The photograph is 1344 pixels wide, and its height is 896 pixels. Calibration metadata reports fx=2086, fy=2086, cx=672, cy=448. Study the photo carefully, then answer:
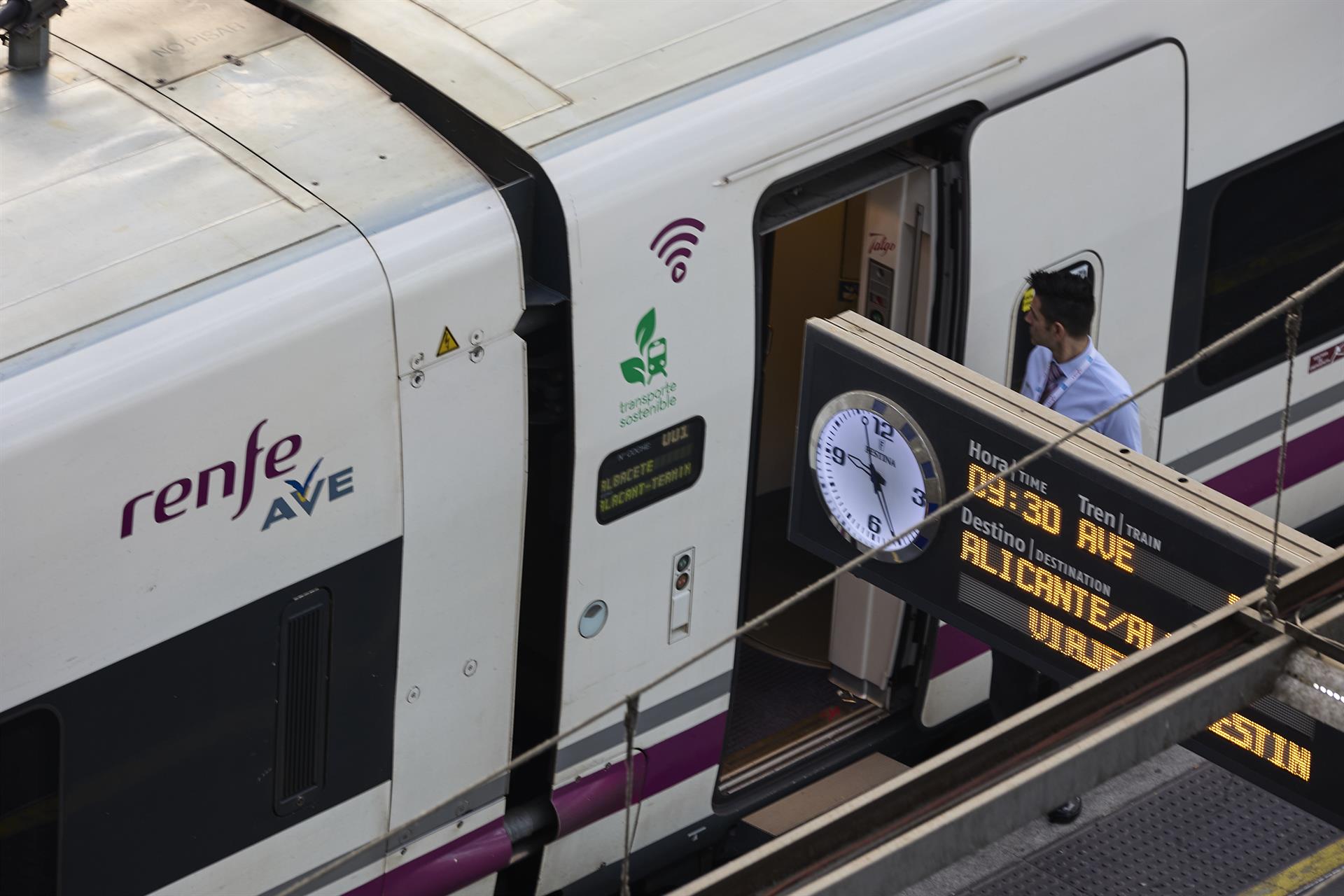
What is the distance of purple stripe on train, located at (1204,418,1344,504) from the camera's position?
811 centimetres

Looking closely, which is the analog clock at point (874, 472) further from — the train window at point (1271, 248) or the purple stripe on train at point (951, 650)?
the train window at point (1271, 248)

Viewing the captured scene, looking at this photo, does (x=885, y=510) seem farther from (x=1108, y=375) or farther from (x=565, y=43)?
(x=565, y=43)

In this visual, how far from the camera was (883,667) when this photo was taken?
746 centimetres

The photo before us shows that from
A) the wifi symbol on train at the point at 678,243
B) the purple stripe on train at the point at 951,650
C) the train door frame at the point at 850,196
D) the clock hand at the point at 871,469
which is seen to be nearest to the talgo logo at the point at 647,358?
the wifi symbol on train at the point at 678,243

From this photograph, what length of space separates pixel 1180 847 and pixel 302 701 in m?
3.69

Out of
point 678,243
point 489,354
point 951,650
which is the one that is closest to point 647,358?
point 678,243

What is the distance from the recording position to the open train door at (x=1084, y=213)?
6.79 m

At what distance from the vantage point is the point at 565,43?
21.1 ft

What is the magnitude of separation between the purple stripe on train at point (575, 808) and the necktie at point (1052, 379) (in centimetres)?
150

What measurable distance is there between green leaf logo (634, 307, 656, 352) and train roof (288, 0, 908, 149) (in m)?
0.59

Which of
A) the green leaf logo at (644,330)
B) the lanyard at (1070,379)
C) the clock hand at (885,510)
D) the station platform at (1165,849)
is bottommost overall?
the station platform at (1165,849)

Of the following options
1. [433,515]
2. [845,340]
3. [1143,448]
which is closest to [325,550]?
[433,515]

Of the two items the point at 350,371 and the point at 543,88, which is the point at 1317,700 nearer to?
the point at 350,371

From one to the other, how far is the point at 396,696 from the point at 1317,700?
8.79ft
